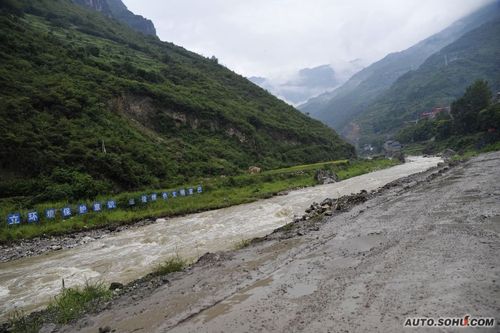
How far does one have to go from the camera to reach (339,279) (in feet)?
27.8

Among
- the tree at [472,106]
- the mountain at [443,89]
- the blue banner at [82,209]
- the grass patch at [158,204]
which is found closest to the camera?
the grass patch at [158,204]

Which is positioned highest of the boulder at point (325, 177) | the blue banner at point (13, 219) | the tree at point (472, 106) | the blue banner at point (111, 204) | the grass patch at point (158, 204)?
the tree at point (472, 106)

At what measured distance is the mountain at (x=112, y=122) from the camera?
32.8 m

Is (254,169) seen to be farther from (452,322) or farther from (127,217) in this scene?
(452,322)

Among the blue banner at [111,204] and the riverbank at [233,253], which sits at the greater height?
the blue banner at [111,204]

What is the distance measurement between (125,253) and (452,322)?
15810 mm

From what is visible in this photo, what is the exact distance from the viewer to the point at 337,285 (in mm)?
8047

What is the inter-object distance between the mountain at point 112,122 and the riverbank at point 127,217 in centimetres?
558

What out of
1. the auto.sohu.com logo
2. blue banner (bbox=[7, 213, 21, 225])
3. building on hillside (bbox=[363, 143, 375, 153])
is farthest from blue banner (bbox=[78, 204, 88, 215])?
building on hillside (bbox=[363, 143, 375, 153])

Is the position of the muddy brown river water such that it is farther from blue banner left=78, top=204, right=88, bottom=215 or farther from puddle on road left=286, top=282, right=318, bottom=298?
puddle on road left=286, top=282, right=318, bottom=298

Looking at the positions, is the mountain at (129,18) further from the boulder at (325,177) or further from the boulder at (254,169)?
the boulder at (325,177)

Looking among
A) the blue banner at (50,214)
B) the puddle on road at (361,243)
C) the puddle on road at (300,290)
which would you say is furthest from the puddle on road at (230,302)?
the blue banner at (50,214)

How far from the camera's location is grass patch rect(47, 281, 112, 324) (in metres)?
8.72

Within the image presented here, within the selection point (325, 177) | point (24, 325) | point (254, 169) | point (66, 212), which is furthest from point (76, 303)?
point (254, 169)
